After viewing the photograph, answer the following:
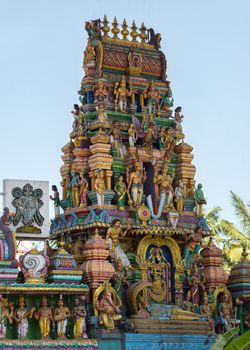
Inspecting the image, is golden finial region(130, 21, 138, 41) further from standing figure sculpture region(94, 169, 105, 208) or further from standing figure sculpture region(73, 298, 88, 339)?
standing figure sculpture region(73, 298, 88, 339)

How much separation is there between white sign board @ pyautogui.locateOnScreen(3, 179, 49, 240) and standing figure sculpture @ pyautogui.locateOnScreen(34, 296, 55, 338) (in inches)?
137

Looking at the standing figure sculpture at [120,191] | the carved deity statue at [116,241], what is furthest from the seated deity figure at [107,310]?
the standing figure sculpture at [120,191]

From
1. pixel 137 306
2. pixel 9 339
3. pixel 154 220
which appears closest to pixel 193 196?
pixel 154 220

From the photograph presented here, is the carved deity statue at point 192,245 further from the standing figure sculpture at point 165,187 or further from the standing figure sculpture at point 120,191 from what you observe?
the standing figure sculpture at point 120,191

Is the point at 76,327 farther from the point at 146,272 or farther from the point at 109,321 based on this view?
the point at 146,272

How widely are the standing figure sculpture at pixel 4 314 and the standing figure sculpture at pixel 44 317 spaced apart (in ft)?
3.10

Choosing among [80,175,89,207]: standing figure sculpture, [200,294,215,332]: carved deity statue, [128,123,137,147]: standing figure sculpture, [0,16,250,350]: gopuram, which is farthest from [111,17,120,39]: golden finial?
[200,294,215,332]: carved deity statue

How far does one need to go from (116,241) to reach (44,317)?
4.36m

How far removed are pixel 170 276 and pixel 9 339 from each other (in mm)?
7529

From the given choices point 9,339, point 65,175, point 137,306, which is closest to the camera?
point 9,339

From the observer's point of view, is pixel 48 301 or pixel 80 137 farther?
pixel 80 137

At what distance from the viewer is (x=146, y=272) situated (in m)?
43.7

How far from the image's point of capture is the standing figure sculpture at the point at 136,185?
43.9 metres

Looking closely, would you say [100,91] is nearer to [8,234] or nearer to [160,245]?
[160,245]
